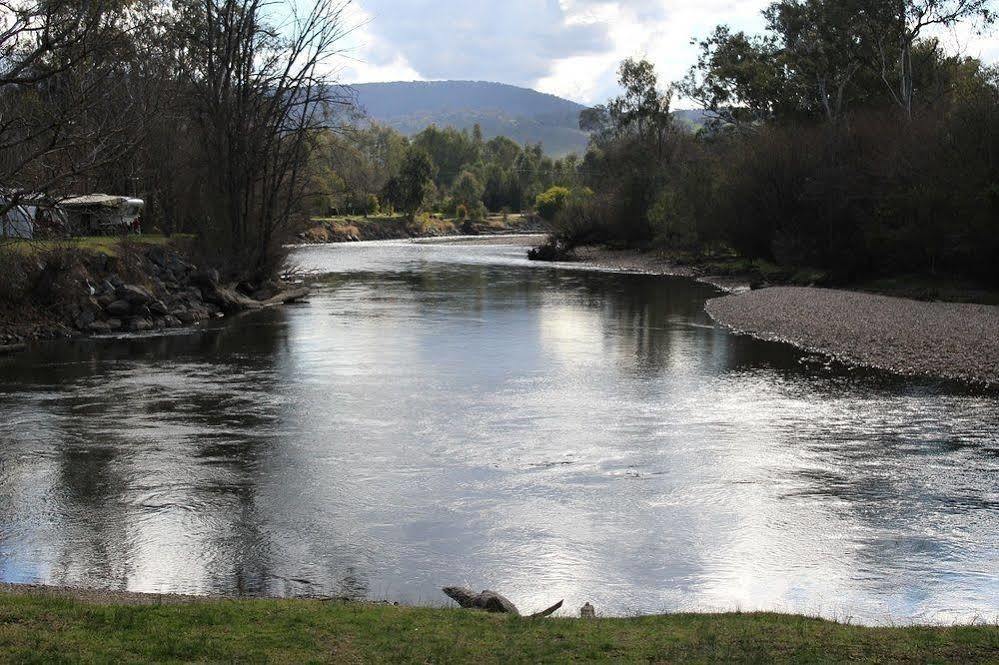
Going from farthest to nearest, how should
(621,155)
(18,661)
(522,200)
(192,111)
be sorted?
1. (522,200)
2. (621,155)
3. (192,111)
4. (18,661)

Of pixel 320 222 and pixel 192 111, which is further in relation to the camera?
pixel 320 222

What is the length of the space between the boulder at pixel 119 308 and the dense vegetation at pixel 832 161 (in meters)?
33.0

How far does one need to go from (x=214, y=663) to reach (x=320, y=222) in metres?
113

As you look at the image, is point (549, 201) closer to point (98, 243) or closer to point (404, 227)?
point (404, 227)

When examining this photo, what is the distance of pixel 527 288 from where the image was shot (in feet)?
175

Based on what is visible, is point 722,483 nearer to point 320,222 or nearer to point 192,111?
point 192,111

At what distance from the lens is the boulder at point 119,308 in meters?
35.9

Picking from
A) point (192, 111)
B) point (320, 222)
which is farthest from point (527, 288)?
point (320, 222)

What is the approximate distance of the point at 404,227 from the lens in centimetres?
13175

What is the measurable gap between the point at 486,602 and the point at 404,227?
404ft

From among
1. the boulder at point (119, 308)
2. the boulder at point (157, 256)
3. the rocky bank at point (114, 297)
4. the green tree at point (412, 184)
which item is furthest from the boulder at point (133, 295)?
the green tree at point (412, 184)

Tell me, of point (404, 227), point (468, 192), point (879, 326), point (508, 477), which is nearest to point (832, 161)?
point (879, 326)

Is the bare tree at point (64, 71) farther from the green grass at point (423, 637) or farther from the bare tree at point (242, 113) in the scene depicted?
the bare tree at point (242, 113)

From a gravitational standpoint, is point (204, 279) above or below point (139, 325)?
above
